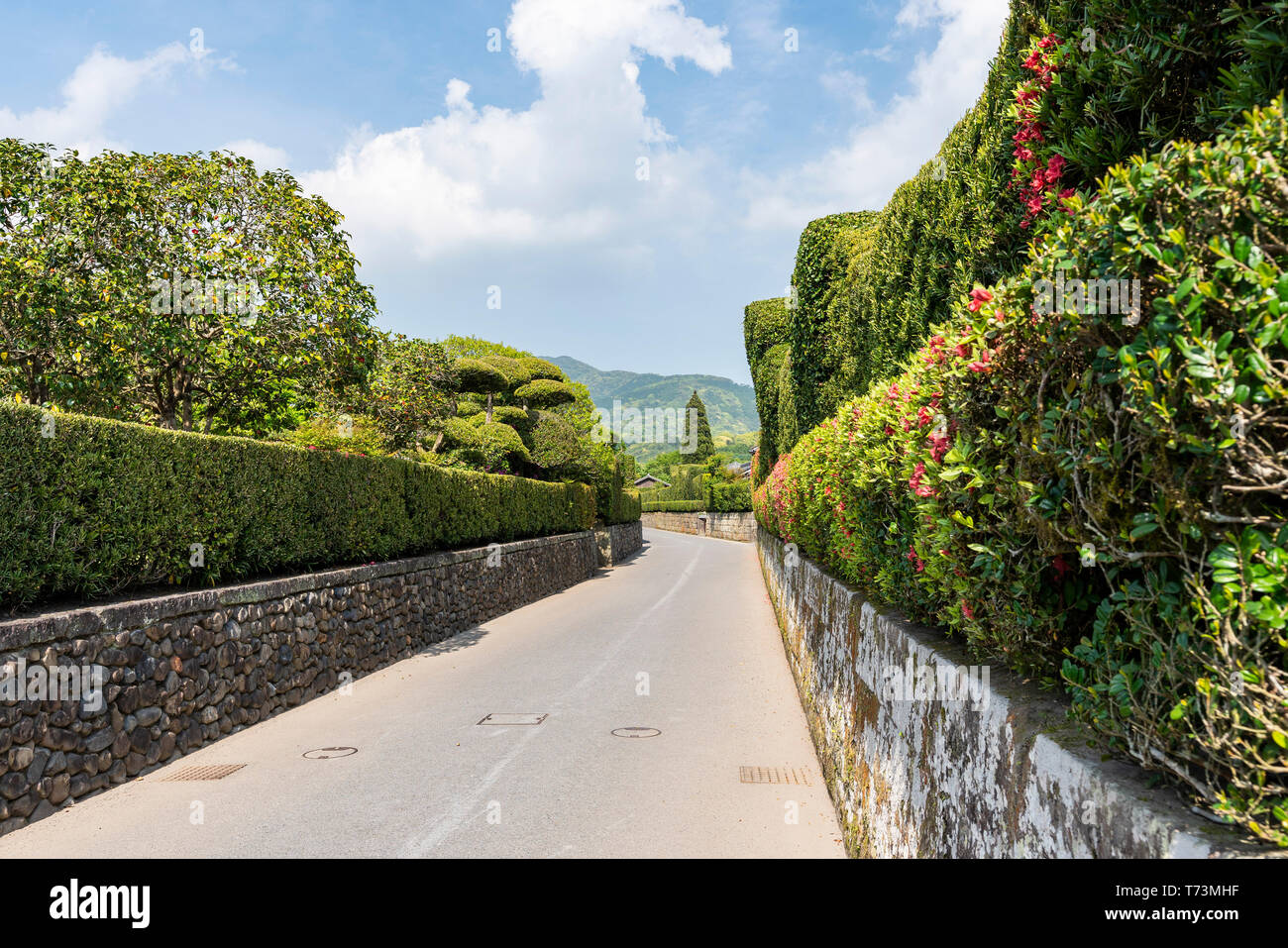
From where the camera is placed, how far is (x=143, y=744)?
6.50 metres

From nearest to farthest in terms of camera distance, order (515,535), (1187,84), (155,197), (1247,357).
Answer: (1247,357) < (1187,84) < (155,197) < (515,535)

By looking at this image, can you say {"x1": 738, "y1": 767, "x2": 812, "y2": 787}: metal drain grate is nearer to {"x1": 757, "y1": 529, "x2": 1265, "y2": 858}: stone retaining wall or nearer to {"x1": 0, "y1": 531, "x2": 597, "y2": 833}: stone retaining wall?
{"x1": 757, "y1": 529, "x2": 1265, "y2": 858}: stone retaining wall

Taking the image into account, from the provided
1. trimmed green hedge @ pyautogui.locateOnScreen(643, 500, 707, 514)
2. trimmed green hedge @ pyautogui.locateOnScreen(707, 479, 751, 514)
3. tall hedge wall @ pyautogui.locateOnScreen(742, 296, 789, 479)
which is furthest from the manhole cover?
trimmed green hedge @ pyautogui.locateOnScreen(643, 500, 707, 514)

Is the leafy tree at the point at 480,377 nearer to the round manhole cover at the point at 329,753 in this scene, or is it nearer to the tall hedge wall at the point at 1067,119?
the tall hedge wall at the point at 1067,119

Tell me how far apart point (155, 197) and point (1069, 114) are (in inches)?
473

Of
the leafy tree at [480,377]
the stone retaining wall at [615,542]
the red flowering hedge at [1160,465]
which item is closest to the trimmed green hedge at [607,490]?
the stone retaining wall at [615,542]

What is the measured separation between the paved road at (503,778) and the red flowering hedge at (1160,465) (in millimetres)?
3251

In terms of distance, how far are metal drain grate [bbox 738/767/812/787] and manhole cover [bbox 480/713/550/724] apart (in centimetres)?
247

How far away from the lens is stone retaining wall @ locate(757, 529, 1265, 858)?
5.82 ft

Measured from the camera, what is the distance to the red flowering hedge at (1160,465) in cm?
155

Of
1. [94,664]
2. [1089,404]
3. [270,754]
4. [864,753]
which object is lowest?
[270,754]

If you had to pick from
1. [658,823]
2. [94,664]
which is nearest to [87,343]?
[94,664]
